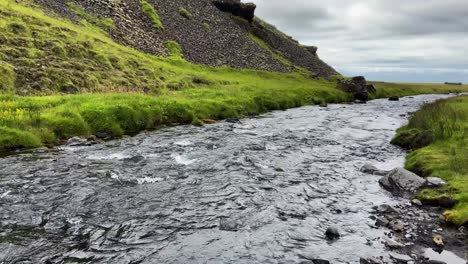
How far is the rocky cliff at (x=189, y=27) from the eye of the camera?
6325 centimetres

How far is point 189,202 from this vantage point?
15.5m

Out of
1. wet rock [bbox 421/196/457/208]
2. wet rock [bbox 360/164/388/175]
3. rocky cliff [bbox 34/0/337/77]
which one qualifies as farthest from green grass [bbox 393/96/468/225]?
rocky cliff [bbox 34/0/337/77]

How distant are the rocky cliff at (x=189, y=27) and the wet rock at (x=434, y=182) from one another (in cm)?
5187

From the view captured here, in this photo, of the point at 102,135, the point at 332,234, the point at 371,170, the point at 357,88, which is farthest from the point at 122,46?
the point at 357,88

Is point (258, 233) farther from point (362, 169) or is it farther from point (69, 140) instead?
point (69, 140)

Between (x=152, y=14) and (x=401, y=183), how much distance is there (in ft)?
225

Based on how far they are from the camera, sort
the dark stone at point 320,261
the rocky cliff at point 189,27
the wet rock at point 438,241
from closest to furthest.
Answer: the dark stone at point 320,261
the wet rock at point 438,241
the rocky cliff at point 189,27

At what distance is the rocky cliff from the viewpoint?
63250 mm

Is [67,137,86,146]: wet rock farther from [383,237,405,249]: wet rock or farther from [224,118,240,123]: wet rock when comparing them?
[383,237,405,249]: wet rock

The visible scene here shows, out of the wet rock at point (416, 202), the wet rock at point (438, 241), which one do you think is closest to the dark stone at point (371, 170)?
the wet rock at point (416, 202)

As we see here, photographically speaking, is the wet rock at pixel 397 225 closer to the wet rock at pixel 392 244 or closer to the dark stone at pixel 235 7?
the wet rock at pixel 392 244

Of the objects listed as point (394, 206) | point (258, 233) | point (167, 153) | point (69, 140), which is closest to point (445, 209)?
point (394, 206)

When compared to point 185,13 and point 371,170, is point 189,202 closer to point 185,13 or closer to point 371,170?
point 371,170

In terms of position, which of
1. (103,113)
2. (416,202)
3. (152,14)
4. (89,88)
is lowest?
(416,202)
